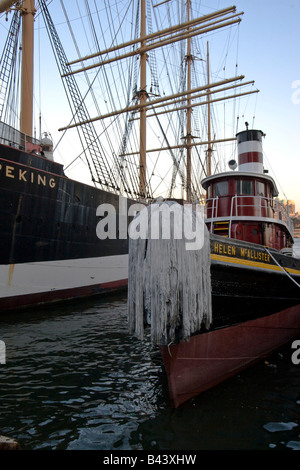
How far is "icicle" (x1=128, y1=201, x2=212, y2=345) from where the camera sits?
13.5ft

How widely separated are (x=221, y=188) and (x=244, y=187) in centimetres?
Result: 59

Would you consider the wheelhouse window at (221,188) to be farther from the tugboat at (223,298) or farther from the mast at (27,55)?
the mast at (27,55)

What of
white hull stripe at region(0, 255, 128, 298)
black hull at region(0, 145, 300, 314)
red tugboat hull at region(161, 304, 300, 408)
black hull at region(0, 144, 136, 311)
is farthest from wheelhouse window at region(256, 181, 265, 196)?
white hull stripe at region(0, 255, 128, 298)

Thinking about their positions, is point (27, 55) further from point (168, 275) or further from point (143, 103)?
point (168, 275)

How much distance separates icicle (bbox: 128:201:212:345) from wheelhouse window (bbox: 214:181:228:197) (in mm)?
4193

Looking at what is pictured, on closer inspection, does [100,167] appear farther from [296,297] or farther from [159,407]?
[159,407]

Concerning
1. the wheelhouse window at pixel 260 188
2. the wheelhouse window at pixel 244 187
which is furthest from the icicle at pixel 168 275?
the wheelhouse window at pixel 260 188

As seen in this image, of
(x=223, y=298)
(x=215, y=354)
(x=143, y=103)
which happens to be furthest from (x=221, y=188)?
(x=143, y=103)

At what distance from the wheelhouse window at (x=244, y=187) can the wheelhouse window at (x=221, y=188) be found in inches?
12.2

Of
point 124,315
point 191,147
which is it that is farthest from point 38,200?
point 191,147

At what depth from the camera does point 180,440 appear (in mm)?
3602

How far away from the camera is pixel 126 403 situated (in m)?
4.48

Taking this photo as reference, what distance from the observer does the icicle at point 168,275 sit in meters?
4.13
